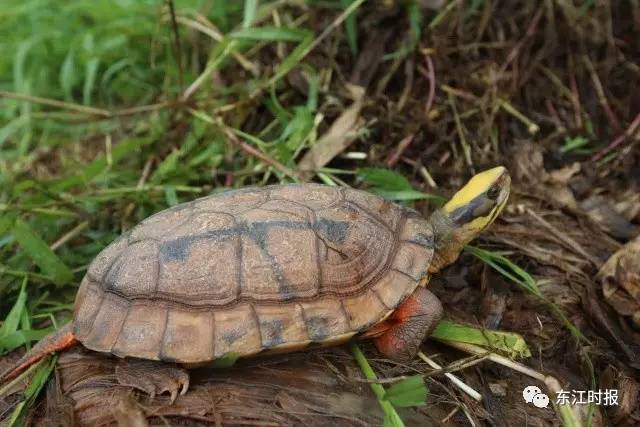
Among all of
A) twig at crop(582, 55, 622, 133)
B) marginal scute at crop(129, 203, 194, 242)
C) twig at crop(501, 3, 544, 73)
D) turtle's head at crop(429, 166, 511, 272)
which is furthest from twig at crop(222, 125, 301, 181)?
twig at crop(582, 55, 622, 133)

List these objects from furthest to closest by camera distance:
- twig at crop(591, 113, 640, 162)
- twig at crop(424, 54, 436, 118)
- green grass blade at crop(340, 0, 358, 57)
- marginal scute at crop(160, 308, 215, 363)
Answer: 1. green grass blade at crop(340, 0, 358, 57)
2. twig at crop(424, 54, 436, 118)
3. twig at crop(591, 113, 640, 162)
4. marginal scute at crop(160, 308, 215, 363)

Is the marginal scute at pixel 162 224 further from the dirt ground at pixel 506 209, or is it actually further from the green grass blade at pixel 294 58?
the green grass blade at pixel 294 58

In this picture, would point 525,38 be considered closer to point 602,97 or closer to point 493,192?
point 602,97

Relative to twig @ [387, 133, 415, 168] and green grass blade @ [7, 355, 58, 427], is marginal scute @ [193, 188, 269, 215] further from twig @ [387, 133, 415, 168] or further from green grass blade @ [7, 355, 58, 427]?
twig @ [387, 133, 415, 168]

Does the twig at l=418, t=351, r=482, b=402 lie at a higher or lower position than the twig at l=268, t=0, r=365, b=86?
lower

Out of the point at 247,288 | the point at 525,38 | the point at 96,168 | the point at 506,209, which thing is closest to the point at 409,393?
the point at 247,288

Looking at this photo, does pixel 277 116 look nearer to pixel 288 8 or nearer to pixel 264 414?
pixel 288 8

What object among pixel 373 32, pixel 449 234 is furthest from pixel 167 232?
pixel 373 32
